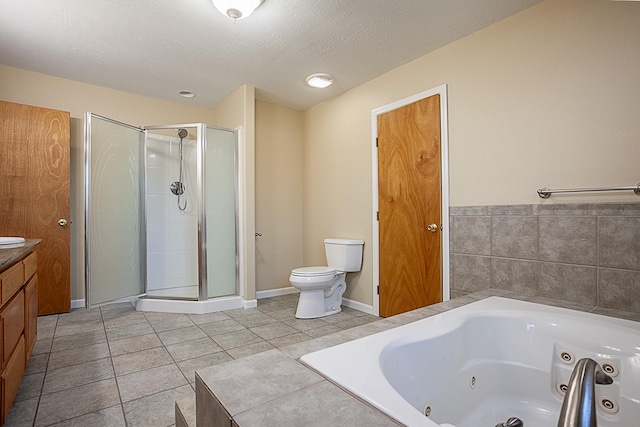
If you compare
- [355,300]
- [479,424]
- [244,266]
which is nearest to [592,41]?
[479,424]

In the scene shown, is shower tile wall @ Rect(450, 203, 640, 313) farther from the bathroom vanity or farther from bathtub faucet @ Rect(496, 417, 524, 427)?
the bathroom vanity

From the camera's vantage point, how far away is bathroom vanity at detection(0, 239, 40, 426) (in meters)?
1.29

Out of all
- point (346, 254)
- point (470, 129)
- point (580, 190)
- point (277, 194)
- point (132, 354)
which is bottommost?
point (132, 354)

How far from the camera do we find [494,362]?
4.75 feet

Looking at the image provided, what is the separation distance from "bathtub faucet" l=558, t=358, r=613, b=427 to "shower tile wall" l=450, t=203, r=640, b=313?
4.61ft

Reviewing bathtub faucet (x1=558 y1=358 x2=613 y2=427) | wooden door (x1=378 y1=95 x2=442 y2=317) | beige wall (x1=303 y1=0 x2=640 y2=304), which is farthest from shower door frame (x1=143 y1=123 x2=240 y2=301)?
bathtub faucet (x1=558 y1=358 x2=613 y2=427)

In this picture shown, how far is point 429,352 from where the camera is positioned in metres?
1.22

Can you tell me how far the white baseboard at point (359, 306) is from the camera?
3072 mm

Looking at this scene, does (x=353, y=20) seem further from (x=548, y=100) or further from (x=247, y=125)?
(x=247, y=125)

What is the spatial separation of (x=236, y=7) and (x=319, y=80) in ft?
4.06

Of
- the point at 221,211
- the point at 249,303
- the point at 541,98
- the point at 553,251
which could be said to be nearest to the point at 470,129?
the point at 541,98

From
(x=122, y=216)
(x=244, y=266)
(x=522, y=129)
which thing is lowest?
(x=244, y=266)

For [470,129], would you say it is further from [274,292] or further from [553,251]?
[274,292]

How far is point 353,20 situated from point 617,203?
1.90m
